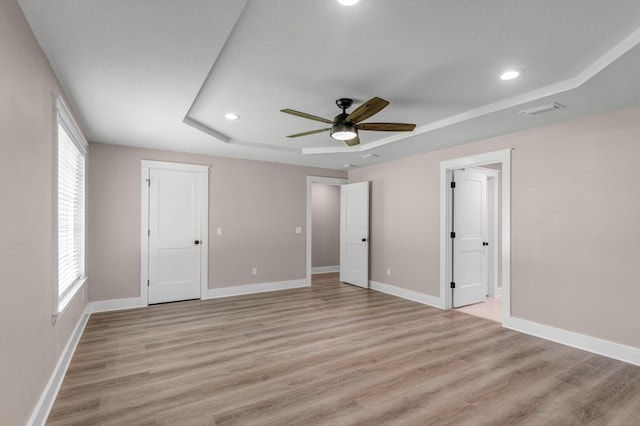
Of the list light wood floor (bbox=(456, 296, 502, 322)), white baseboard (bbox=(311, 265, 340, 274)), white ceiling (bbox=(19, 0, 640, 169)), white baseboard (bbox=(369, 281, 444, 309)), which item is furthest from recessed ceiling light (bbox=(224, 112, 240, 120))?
white baseboard (bbox=(311, 265, 340, 274))

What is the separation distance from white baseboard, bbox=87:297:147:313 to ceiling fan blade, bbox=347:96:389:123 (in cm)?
416

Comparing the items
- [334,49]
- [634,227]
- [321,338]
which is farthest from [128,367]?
[634,227]

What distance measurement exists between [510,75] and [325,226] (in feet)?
19.6

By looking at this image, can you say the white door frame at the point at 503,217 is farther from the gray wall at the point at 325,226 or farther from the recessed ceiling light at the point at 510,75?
the gray wall at the point at 325,226

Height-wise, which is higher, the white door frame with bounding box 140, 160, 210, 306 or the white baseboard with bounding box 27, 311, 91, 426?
the white door frame with bounding box 140, 160, 210, 306

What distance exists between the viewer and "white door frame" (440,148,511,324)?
13.4 feet

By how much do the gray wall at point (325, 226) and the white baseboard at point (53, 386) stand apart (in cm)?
528

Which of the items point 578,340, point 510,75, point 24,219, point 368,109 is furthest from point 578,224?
point 24,219

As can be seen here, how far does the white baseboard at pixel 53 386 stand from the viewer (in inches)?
80.3

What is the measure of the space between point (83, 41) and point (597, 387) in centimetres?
449

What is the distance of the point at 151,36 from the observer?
6.63 ft

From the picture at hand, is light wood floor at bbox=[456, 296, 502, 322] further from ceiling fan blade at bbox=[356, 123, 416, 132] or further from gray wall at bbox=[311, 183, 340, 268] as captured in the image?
gray wall at bbox=[311, 183, 340, 268]

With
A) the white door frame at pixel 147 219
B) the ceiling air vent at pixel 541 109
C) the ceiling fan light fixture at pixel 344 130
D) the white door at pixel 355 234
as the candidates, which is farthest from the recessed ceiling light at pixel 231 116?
the white door at pixel 355 234

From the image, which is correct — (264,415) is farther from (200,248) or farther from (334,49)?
(200,248)
